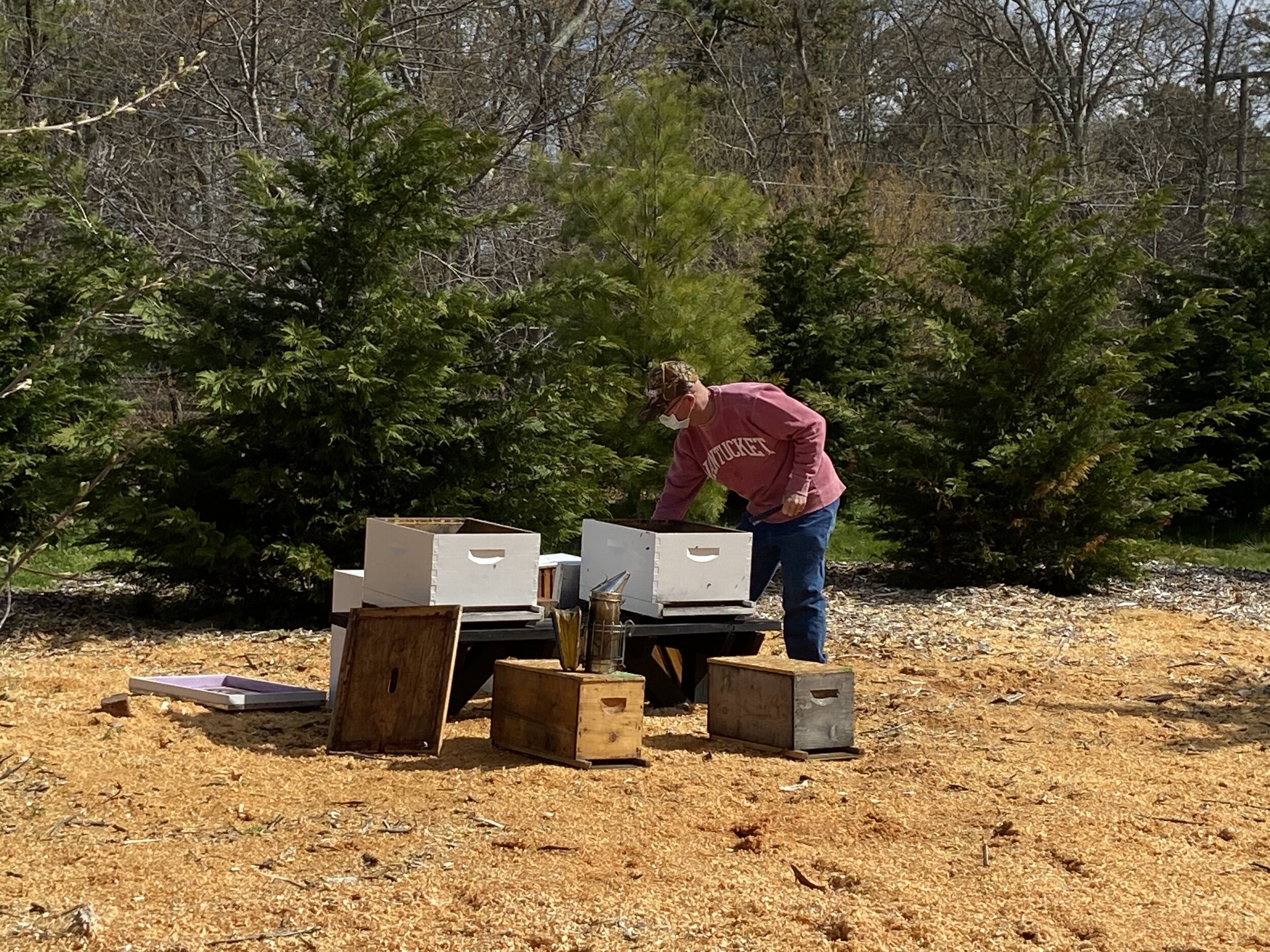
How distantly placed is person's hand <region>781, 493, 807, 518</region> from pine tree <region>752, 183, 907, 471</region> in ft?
31.0

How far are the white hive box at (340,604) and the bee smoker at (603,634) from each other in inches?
48.4

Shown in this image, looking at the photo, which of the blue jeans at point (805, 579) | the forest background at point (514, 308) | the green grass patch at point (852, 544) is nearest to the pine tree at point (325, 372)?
the forest background at point (514, 308)

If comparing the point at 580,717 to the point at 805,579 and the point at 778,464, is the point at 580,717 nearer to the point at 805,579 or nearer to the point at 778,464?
the point at 805,579

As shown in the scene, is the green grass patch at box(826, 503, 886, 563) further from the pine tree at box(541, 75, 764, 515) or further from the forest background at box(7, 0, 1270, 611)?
the pine tree at box(541, 75, 764, 515)

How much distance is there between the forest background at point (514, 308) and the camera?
8.89m

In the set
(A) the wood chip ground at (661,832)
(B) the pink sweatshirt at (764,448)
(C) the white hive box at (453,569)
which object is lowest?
(A) the wood chip ground at (661,832)

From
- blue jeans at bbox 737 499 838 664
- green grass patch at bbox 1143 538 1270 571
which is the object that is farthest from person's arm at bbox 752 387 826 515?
green grass patch at bbox 1143 538 1270 571

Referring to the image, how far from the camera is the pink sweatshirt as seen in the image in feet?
21.4

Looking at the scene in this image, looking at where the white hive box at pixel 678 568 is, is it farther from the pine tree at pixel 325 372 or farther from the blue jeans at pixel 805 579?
the pine tree at pixel 325 372

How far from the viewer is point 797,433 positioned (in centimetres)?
653

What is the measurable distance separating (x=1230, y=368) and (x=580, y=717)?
1231cm

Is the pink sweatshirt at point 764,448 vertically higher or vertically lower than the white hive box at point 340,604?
higher

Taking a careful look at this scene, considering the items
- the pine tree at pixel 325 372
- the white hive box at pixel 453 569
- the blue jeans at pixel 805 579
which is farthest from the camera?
the pine tree at pixel 325 372

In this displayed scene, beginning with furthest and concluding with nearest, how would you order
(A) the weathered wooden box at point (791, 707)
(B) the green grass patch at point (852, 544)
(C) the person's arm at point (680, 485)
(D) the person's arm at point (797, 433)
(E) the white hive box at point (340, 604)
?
1. (B) the green grass patch at point (852, 544)
2. (C) the person's arm at point (680, 485)
3. (D) the person's arm at point (797, 433)
4. (E) the white hive box at point (340, 604)
5. (A) the weathered wooden box at point (791, 707)
